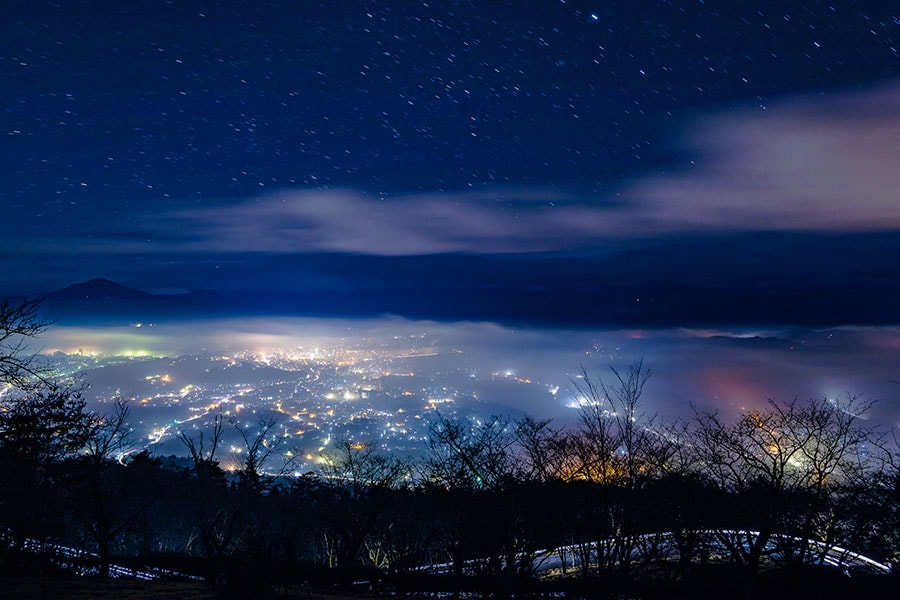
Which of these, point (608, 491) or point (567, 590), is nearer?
point (567, 590)

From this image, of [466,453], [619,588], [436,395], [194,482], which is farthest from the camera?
[436,395]

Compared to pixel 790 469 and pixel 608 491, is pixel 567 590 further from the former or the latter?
pixel 790 469

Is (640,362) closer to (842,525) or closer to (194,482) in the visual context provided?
(842,525)

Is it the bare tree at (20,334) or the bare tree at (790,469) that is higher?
the bare tree at (20,334)

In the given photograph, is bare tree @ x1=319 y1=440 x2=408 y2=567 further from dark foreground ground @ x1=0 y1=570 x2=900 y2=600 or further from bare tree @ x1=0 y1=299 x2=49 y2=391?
bare tree @ x1=0 y1=299 x2=49 y2=391

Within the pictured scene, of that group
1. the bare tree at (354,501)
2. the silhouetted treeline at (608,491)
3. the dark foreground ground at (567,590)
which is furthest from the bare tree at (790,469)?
the bare tree at (354,501)

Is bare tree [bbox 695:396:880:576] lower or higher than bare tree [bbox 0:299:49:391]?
lower

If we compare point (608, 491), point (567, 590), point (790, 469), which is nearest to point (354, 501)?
point (567, 590)

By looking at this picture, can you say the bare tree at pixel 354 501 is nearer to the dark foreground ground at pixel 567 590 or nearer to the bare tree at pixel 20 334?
the dark foreground ground at pixel 567 590

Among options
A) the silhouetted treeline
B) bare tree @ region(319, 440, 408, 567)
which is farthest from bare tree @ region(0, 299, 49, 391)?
bare tree @ region(319, 440, 408, 567)

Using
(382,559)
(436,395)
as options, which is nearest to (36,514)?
(382,559)

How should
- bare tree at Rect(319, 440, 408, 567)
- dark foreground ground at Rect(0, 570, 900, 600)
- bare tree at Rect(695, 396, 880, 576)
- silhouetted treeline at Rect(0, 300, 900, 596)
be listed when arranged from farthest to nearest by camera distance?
bare tree at Rect(319, 440, 408, 567) → silhouetted treeline at Rect(0, 300, 900, 596) → bare tree at Rect(695, 396, 880, 576) → dark foreground ground at Rect(0, 570, 900, 600)
